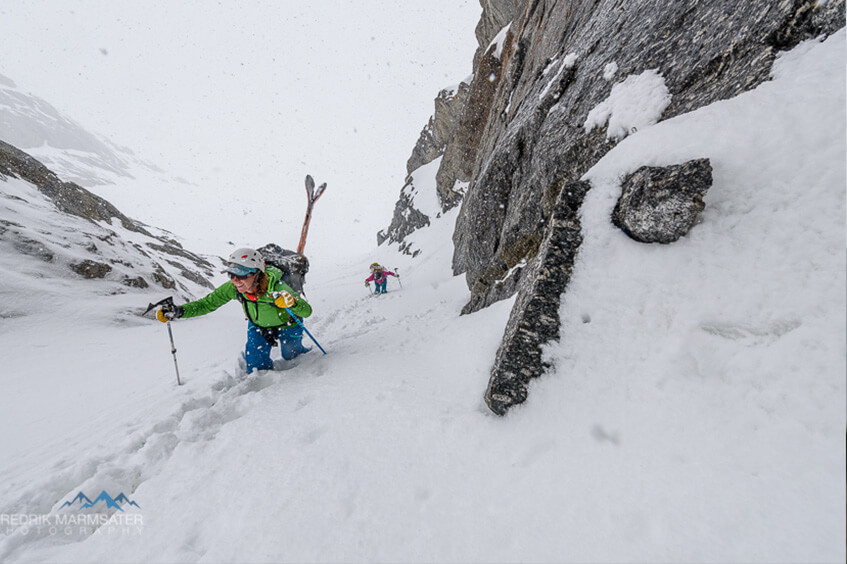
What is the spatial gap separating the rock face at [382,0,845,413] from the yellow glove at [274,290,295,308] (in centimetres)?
364

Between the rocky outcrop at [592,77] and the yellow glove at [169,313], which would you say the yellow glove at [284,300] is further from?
the rocky outcrop at [592,77]

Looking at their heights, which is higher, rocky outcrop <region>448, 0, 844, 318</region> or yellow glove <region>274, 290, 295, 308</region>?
rocky outcrop <region>448, 0, 844, 318</region>

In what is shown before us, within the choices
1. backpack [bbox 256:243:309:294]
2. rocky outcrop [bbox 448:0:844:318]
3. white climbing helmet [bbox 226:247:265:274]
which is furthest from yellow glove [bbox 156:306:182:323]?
backpack [bbox 256:243:309:294]

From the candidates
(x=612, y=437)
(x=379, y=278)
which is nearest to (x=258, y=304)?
(x=612, y=437)

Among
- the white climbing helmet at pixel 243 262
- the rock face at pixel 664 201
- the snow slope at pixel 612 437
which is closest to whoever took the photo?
the snow slope at pixel 612 437

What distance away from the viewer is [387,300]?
14.8 m

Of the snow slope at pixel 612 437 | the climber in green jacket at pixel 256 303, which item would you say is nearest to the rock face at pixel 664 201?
the snow slope at pixel 612 437

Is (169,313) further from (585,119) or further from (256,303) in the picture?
(585,119)

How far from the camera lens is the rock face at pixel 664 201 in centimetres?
296

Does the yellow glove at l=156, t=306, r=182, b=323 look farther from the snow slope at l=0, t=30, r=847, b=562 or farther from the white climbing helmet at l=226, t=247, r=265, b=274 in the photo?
the snow slope at l=0, t=30, r=847, b=562

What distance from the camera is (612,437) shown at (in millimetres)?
2658

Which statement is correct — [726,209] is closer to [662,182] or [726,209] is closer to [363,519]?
[662,182]

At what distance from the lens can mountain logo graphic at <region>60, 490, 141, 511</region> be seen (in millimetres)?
3034

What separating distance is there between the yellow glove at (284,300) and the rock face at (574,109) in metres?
3.64
